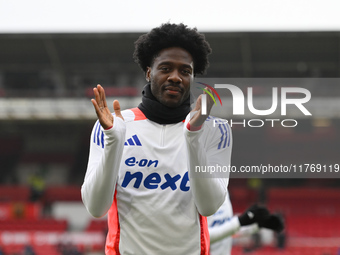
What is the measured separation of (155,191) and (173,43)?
2.51ft

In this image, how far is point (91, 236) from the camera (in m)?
18.0

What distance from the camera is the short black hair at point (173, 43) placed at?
3.05 m

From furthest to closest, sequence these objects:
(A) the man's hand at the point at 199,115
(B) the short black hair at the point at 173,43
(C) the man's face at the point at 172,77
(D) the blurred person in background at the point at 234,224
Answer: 1. (D) the blurred person in background at the point at 234,224
2. (B) the short black hair at the point at 173,43
3. (C) the man's face at the point at 172,77
4. (A) the man's hand at the point at 199,115

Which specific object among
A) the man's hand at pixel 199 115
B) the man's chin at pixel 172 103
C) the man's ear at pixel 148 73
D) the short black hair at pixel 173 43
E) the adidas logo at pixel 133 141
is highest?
the short black hair at pixel 173 43

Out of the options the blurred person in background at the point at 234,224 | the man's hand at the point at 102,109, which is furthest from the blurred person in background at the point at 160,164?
the blurred person in background at the point at 234,224

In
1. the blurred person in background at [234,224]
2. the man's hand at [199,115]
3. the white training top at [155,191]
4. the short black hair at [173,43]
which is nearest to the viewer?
the man's hand at [199,115]

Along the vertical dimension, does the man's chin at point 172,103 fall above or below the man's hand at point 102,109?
above

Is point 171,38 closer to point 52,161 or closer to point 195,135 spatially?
point 195,135

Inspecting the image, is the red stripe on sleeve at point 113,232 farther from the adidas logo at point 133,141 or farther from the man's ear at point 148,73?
the man's ear at point 148,73

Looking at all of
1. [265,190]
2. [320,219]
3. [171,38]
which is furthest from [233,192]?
[171,38]

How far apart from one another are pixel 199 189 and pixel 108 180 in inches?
16.7

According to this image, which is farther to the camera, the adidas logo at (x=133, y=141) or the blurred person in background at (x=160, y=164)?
the adidas logo at (x=133, y=141)

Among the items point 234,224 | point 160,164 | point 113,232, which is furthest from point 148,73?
point 234,224

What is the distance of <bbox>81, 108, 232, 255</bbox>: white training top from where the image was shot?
2.78 m
